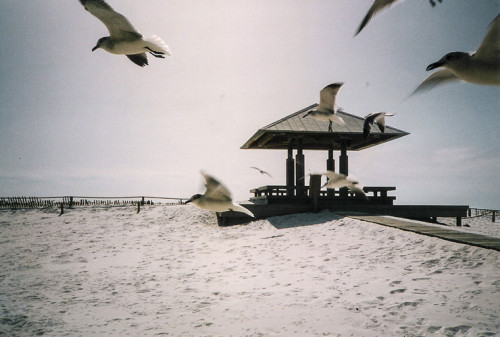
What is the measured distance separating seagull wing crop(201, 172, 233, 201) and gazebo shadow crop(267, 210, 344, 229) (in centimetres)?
1207

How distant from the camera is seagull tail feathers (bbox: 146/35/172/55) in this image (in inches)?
76.7

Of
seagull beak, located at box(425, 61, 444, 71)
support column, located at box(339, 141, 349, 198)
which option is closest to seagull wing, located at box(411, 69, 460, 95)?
seagull beak, located at box(425, 61, 444, 71)

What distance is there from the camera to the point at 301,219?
1460 centimetres

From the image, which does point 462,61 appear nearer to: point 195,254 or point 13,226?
point 195,254

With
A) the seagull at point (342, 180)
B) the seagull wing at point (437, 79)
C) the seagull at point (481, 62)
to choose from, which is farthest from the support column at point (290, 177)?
the seagull at point (481, 62)

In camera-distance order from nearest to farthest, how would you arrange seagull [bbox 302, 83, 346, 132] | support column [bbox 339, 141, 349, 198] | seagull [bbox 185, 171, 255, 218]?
1. seagull [bbox 185, 171, 255, 218]
2. seagull [bbox 302, 83, 346, 132]
3. support column [bbox 339, 141, 349, 198]

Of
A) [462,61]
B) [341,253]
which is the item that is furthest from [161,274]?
[462,61]

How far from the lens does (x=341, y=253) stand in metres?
9.83

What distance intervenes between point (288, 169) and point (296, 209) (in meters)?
1.95

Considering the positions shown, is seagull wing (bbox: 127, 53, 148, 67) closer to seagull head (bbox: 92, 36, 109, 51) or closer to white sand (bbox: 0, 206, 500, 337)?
seagull head (bbox: 92, 36, 109, 51)

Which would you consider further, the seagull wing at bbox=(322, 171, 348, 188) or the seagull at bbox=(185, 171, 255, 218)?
the seagull wing at bbox=(322, 171, 348, 188)

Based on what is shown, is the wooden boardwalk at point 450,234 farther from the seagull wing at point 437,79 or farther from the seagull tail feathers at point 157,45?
the seagull tail feathers at point 157,45

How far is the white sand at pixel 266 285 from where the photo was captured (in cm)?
606

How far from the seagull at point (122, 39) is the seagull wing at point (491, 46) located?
4.98 ft
